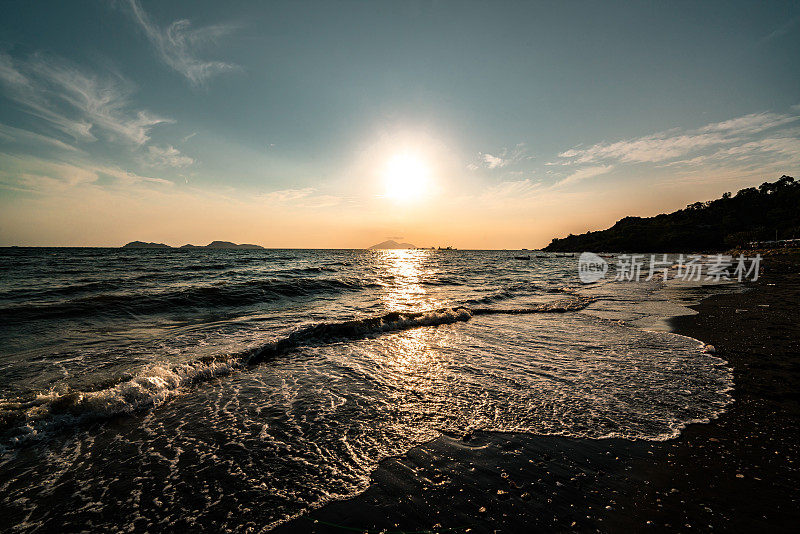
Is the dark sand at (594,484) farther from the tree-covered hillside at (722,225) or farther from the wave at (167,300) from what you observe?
the tree-covered hillside at (722,225)

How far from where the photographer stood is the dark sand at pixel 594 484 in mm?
3010

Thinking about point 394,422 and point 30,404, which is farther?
point 30,404

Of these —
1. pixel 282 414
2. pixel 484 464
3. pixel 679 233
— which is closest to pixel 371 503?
pixel 484 464

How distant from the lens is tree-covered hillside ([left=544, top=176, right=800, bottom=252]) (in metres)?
91.7

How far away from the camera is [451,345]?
9.92m

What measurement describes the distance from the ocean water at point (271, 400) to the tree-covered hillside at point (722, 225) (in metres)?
114

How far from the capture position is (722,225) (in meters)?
112

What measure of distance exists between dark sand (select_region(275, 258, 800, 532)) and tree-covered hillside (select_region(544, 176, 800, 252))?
116 metres

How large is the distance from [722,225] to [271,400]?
161 metres

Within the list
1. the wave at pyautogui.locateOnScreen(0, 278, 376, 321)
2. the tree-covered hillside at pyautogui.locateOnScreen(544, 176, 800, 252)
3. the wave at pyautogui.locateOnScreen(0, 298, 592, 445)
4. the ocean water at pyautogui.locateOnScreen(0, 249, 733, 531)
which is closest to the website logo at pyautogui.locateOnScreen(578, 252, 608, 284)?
the ocean water at pyautogui.locateOnScreen(0, 249, 733, 531)

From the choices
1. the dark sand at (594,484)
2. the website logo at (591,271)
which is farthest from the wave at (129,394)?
the website logo at (591,271)

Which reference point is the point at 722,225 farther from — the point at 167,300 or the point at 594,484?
the point at 167,300

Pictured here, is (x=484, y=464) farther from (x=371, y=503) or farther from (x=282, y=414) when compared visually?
(x=282, y=414)

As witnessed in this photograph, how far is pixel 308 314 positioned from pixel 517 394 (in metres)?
10.8
